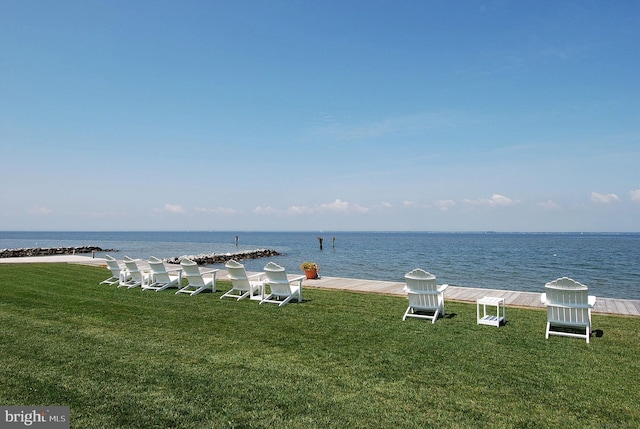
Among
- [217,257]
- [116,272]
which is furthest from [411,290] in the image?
[217,257]

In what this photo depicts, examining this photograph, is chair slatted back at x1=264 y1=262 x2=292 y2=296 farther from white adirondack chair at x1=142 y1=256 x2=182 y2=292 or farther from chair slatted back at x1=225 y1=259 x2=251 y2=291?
white adirondack chair at x1=142 y1=256 x2=182 y2=292

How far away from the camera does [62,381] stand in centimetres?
497

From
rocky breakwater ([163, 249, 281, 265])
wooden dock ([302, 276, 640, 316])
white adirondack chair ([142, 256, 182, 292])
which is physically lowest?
rocky breakwater ([163, 249, 281, 265])

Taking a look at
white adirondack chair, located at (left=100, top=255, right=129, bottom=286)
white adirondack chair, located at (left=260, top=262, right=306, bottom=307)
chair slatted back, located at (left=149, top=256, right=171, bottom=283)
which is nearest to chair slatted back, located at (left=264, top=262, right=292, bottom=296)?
white adirondack chair, located at (left=260, top=262, right=306, bottom=307)

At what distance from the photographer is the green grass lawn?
13.9ft

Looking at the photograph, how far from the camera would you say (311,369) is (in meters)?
5.55

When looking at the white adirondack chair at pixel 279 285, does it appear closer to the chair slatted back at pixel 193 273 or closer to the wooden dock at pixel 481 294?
the chair slatted back at pixel 193 273

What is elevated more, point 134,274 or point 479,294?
point 134,274

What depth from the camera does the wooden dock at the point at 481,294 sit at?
1012cm

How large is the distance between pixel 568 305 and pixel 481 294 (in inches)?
199

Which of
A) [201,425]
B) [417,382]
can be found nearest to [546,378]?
[417,382]

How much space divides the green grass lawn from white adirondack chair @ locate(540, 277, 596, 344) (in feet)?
1.22

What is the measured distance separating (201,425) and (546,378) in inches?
159

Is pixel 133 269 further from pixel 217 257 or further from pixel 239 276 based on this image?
pixel 217 257
